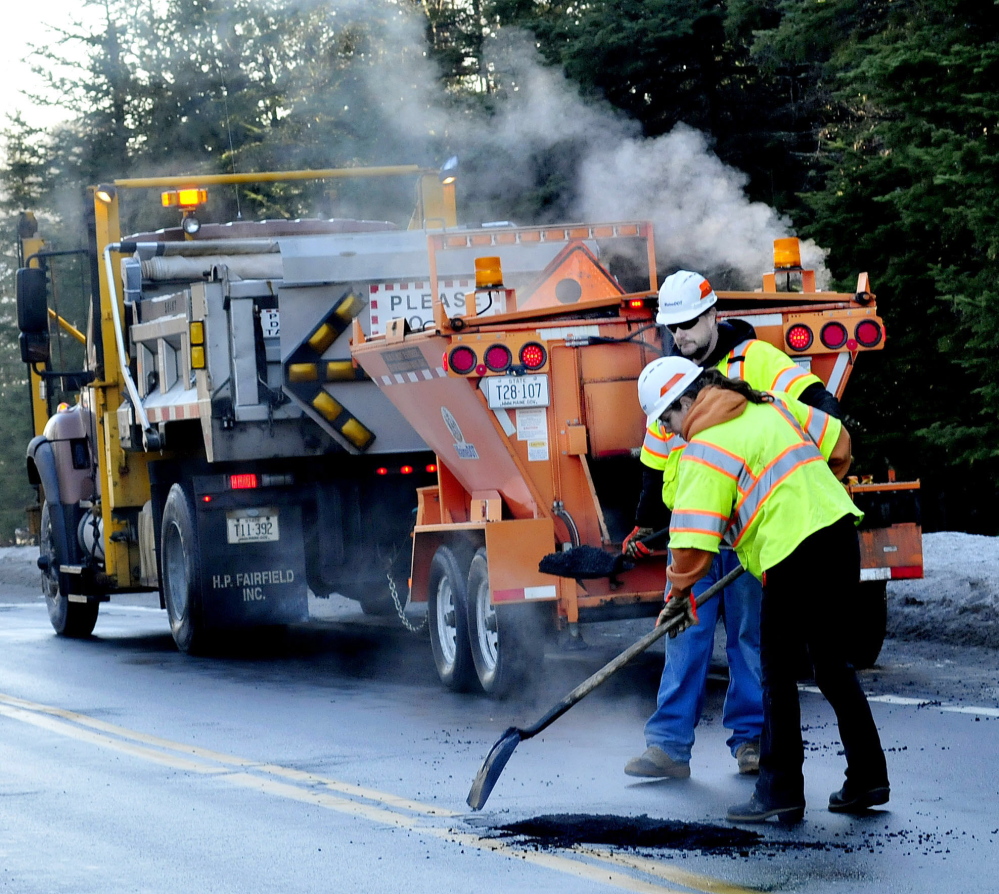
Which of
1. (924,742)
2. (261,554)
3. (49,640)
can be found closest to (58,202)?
(49,640)

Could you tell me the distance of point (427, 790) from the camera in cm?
697

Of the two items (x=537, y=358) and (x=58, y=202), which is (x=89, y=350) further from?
(x=58, y=202)

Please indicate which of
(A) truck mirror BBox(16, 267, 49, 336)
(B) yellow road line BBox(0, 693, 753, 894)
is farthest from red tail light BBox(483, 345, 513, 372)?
(A) truck mirror BBox(16, 267, 49, 336)

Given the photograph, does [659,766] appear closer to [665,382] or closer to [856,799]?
→ [856,799]

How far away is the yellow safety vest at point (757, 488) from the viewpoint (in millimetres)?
5969

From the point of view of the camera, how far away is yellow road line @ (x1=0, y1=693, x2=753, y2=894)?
213 inches

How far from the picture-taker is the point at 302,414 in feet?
38.5

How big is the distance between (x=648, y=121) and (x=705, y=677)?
53.3 feet

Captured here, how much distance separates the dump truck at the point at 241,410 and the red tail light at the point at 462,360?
1.68m

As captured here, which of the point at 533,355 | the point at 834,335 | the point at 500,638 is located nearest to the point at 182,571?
the point at 500,638

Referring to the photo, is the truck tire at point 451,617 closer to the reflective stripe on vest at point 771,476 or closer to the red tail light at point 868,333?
the red tail light at point 868,333

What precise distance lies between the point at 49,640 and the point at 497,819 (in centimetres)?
893

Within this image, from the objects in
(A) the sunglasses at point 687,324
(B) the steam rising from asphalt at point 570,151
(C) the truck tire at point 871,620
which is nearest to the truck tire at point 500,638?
(C) the truck tire at point 871,620

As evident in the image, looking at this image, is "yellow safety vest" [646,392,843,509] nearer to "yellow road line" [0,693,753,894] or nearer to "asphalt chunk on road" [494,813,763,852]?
"asphalt chunk on road" [494,813,763,852]
